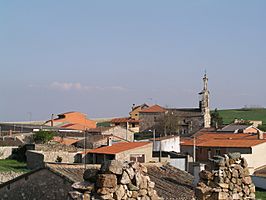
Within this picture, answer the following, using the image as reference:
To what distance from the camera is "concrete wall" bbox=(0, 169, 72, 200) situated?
1584 cm

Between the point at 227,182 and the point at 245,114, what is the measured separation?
124 metres

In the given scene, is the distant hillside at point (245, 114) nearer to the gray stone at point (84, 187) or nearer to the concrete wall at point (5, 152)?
the concrete wall at point (5, 152)

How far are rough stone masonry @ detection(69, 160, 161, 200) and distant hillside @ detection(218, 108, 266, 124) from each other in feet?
371

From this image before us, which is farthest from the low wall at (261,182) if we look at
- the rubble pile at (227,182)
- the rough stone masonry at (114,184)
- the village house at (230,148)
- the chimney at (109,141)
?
the rough stone masonry at (114,184)

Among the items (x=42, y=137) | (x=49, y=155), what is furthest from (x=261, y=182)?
(x=42, y=137)

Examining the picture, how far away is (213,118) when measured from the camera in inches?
4215

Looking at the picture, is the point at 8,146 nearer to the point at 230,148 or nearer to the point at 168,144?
the point at 168,144

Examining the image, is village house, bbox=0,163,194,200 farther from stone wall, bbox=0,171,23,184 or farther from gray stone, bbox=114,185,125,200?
stone wall, bbox=0,171,23,184

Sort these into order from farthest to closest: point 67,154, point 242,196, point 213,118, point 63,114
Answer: point 213,118 < point 63,114 < point 67,154 < point 242,196

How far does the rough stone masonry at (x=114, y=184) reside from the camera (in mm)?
7309

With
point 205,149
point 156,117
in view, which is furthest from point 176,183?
point 156,117

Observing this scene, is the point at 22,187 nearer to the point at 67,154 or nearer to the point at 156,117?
the point at 67,154

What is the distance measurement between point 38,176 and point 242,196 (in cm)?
824

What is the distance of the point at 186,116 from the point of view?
9700 cm
